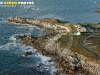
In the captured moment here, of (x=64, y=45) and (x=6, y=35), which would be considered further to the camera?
(x=6, y=35)

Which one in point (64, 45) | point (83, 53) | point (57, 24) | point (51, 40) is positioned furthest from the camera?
point (57, 24)

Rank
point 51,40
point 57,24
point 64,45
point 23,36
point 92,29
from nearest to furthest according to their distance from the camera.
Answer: point 64,45 < point 51,40 < point 23,36 < point 92,29 < point 57,24

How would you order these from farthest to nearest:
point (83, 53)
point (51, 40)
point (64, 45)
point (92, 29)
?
1. point (92, 29)
2. point (51, 40)
3. point (64, 45)
4. point (83, 53)

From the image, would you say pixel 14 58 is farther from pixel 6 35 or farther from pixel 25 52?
pixel 6 35

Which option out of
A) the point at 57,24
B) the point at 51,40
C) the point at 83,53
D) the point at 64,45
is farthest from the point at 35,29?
the point at 83,53

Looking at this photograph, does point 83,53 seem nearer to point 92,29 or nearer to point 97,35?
point 97,35

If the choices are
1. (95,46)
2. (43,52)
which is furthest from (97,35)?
(43,52)
